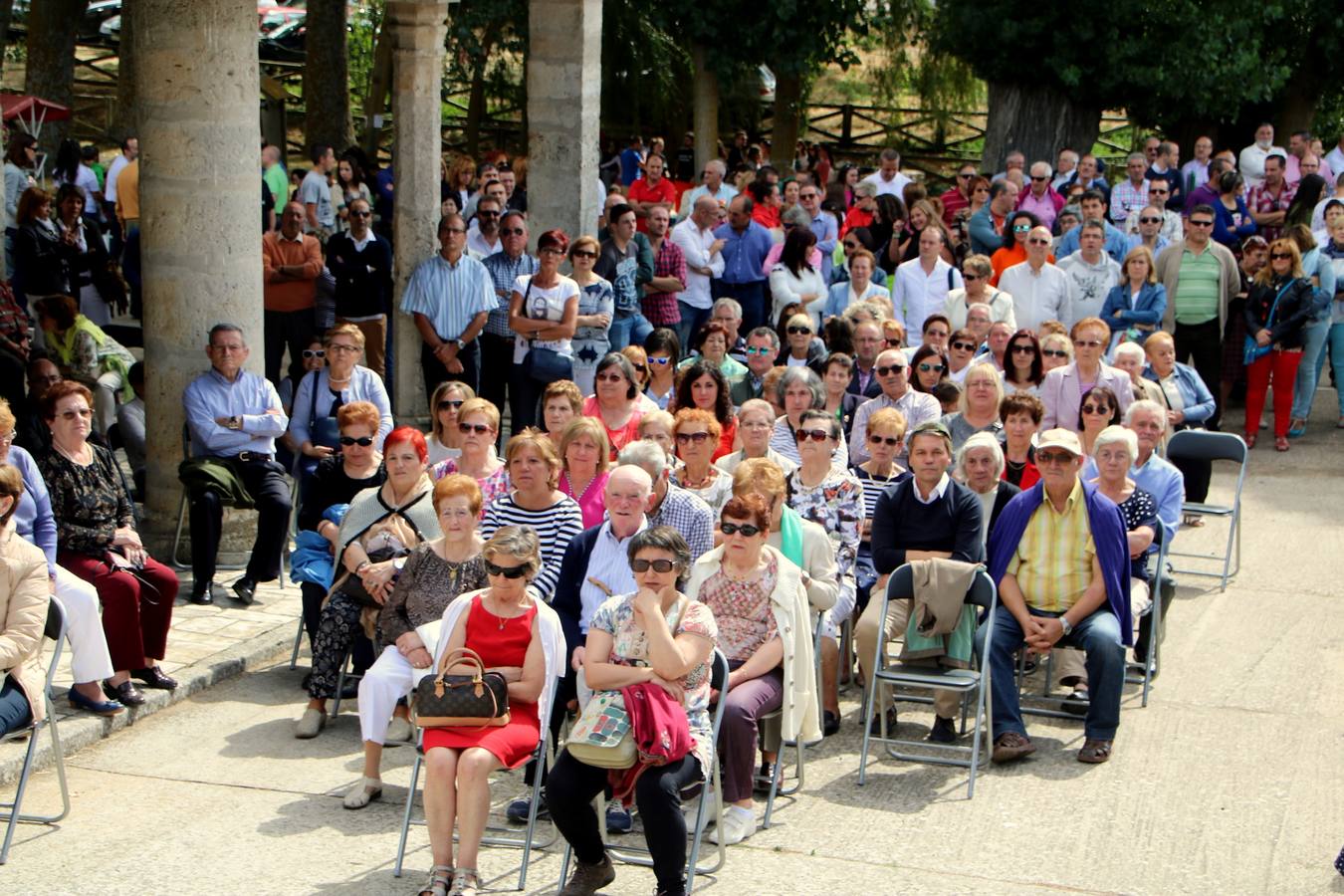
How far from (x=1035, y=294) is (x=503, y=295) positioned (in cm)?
412

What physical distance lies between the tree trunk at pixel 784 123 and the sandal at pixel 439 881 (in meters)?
20.0

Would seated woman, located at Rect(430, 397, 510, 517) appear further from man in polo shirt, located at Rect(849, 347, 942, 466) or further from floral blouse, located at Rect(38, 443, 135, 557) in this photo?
man in polo shirt, located at Rect(849, 347, 942, 466)

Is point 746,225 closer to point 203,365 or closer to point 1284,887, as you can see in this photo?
point 203,365

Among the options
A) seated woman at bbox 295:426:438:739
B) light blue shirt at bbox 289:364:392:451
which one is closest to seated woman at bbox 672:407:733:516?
seated woman at bbox 295:426:438:739

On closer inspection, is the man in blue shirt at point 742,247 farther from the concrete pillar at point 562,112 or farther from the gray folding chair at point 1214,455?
the gray folding chair at point 1214,455

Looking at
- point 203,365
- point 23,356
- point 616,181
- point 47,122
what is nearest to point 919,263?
point 203,365

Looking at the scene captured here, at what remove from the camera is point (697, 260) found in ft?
49.0

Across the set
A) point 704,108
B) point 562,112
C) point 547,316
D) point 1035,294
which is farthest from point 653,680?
point 704,108

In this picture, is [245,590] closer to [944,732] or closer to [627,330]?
[944,732]

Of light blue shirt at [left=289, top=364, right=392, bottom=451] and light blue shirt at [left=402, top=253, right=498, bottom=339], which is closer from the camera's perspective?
light blue shirt at [left=289, top=364, right=392, bottom=451]

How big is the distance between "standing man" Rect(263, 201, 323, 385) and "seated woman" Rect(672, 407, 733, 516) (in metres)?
5.54

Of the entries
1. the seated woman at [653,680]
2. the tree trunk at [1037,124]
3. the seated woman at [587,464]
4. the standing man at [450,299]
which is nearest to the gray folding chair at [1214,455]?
the seated woman at [587,464]

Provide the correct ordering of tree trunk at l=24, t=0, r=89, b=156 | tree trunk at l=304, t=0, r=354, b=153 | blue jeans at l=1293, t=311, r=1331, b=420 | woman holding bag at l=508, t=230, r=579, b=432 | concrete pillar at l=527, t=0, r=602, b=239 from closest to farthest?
woman holding bag at l=508, t=230, r=579, b=432, concrete pillar at l=527, t=0, r=602, b=239, blue jeans at l=1293, t=311, r=1331, b=420, tree trunk at l=304, t=0, r=354, b=153, tree trunk at l=24, t=0, r=89, b=156

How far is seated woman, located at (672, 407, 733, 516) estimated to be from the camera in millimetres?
8875
